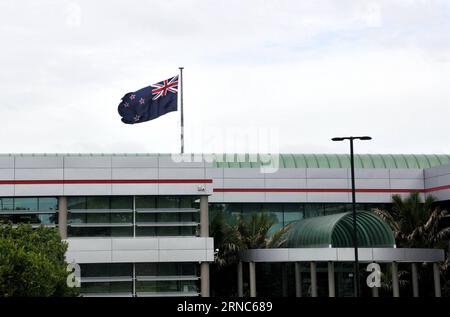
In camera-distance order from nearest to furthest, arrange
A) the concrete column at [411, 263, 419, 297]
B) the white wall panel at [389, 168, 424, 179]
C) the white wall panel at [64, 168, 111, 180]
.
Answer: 1. the white wall panel at [64, 168, 111, 180]
2. the concrete column at [411, 263, 419, 297]
3. the white wall panel at [389, 168, 424, 179]

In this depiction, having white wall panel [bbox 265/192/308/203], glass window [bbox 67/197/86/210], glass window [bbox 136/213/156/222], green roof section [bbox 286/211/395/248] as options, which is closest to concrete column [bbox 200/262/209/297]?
glass window [bbox 136/213/156/222]

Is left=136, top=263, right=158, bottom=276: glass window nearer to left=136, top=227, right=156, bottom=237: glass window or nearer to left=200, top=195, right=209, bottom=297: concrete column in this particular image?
left=136, top=227, right=156, bottom=237: glass window

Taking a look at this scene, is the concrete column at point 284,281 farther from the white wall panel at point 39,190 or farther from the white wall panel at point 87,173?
the white wall panel at point 39,190

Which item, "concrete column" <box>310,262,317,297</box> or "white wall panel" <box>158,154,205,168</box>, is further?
"white wall panel" <box>158,154,205,168</box>

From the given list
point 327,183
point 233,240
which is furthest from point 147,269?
point 327,183

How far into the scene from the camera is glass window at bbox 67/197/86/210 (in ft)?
157

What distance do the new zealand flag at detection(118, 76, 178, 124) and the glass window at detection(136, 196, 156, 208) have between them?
15.7 ft

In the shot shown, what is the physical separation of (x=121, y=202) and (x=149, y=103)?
21.0ft

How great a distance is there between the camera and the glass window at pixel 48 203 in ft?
157

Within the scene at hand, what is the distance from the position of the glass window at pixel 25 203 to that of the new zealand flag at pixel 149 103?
738 centimetres

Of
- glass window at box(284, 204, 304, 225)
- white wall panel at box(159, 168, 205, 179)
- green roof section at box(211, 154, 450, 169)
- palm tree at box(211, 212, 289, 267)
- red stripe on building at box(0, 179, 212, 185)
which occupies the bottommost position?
palm tree at box(211, 212, 289, 267)

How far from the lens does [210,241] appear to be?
156 ft
